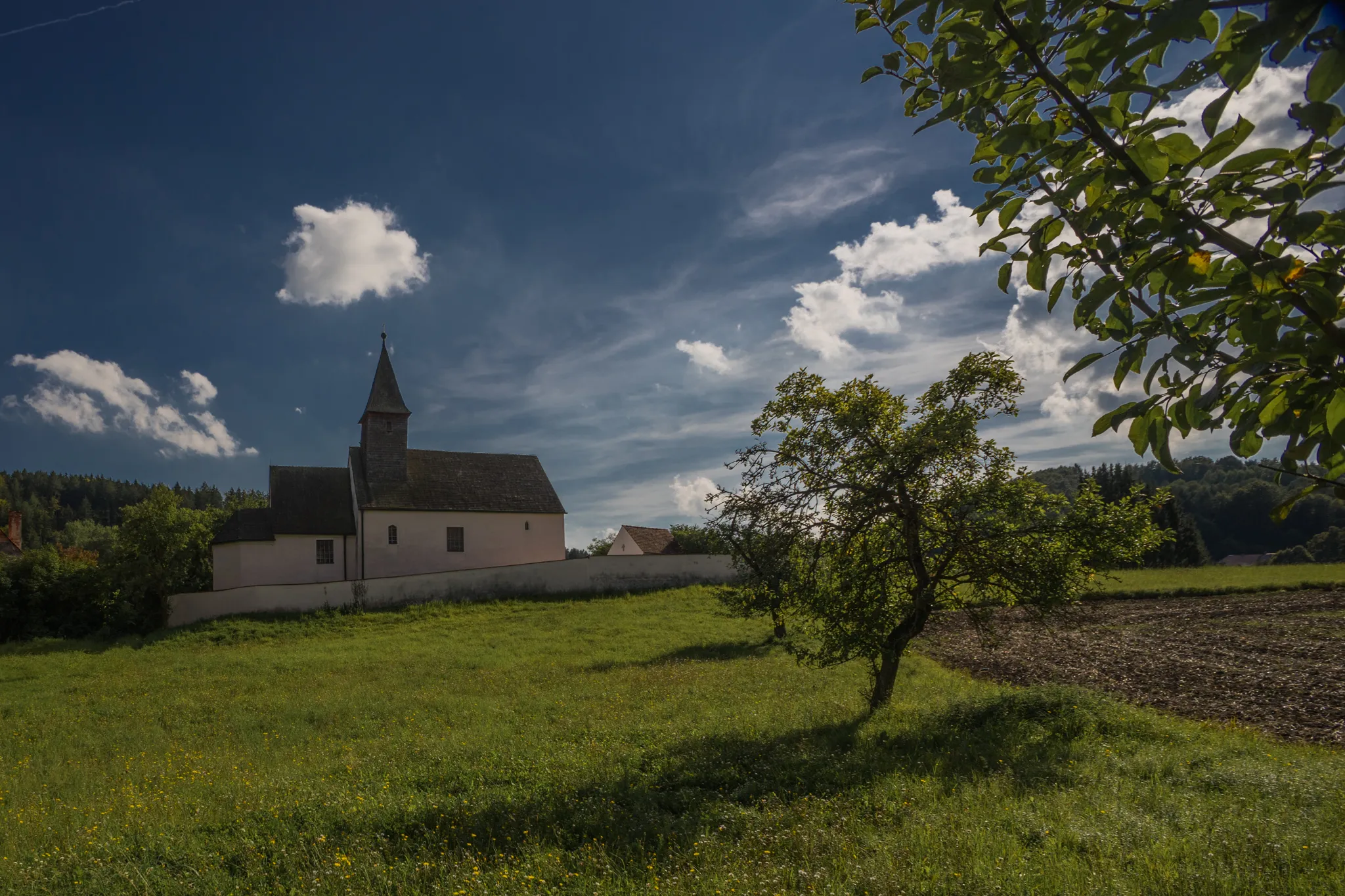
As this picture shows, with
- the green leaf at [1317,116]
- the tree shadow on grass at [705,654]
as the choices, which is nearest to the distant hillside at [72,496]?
the tree shadow on grass at [705,654]

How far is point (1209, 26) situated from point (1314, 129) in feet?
1.15

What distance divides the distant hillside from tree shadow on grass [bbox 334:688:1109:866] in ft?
359

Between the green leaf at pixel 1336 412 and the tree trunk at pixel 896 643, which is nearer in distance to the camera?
the green leaf at pixel 1336 412

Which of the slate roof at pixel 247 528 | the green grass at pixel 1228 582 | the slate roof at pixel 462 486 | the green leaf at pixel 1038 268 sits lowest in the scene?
the green grass at pixel 1228 582

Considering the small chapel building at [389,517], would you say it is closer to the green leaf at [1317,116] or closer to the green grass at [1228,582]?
the green grass at [1228,582]

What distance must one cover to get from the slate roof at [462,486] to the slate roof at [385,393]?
2.86 metres

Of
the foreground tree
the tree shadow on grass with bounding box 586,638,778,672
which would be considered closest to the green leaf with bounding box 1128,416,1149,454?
the foreground tree

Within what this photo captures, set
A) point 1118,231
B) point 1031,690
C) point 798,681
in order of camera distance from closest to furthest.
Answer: point 1118,231 < point 1031,690 < point 798,681

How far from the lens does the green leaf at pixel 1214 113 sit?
1.51m

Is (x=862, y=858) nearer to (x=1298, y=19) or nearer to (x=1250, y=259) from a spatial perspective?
(x=1250, y=259)

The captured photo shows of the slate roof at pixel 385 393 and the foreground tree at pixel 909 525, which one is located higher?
the slate roof at pixel 385 393

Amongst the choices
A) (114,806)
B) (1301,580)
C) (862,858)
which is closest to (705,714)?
(862,858)

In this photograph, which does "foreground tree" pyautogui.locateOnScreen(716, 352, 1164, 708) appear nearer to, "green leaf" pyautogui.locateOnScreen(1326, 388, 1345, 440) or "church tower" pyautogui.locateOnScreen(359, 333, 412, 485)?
"green leaf" pyautogui.locateOnScreen(1326, 388, 1345, 440)

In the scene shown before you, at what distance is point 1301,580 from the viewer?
104ft
